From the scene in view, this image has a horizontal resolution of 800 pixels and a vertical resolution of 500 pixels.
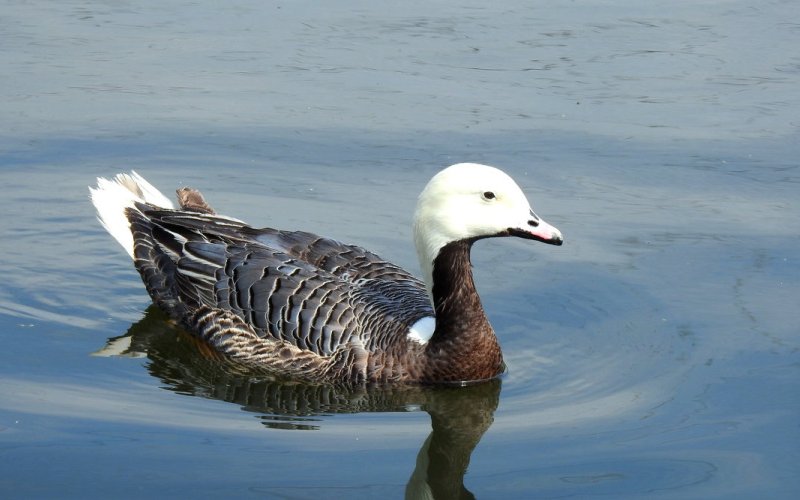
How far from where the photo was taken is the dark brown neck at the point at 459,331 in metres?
7.97

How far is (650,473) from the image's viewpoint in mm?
6641

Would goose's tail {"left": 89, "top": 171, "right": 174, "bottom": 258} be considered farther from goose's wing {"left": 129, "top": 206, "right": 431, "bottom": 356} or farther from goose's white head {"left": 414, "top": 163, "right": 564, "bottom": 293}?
goose's white head {"left": 414, "top": 163, "right": 564, "bottom": 293}

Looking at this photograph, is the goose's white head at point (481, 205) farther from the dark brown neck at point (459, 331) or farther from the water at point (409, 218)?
the water at point (409, 218)

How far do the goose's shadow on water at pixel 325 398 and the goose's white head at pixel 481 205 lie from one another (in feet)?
3.31

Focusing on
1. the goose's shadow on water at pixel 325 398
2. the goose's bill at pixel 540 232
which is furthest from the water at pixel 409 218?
the goose's bill at pixel 540 232

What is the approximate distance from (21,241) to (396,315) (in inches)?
130

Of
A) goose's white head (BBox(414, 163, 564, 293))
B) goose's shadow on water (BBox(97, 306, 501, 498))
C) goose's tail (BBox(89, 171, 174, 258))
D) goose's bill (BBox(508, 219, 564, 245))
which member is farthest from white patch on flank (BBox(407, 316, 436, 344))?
goose's tail (BBox(89, 171, 174, 258))

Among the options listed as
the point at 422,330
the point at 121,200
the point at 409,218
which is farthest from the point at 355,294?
the point at 121,200

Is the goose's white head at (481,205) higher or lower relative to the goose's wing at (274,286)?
higher

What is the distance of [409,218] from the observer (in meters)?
10.1

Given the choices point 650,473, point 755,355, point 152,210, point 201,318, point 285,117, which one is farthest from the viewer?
point 285,117

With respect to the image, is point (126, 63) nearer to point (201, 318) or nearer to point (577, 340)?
point (201, 318)

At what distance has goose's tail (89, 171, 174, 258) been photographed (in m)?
9.54

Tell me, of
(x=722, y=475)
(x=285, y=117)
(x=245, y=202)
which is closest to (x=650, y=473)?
(x=722, y=475)
